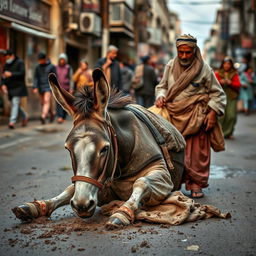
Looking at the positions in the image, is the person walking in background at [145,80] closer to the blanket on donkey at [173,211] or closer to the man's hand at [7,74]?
the man's hand at [7,74]

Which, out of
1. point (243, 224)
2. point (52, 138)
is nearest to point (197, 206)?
point (243, 224)

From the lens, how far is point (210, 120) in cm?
565

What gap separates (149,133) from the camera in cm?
468

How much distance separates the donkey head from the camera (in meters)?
3.62

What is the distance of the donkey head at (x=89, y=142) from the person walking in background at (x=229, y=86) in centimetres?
814

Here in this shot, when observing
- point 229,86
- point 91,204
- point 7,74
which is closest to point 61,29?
point 7,74

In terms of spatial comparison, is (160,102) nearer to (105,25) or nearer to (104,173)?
(104,173)

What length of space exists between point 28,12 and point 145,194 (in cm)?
1364

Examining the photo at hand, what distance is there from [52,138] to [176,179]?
22.5 ft

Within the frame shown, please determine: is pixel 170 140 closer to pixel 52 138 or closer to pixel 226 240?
pixel 226 240

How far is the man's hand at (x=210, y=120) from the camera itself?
5.63 metres

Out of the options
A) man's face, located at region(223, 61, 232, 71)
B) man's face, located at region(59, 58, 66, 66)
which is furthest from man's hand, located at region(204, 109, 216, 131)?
man's face, located at region(59, 58, 66, 66)

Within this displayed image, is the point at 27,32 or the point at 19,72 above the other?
the point at 27,32

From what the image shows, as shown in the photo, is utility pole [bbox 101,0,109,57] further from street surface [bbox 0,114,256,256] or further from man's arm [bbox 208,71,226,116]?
man's arm [bbox 208,71,226,116]
